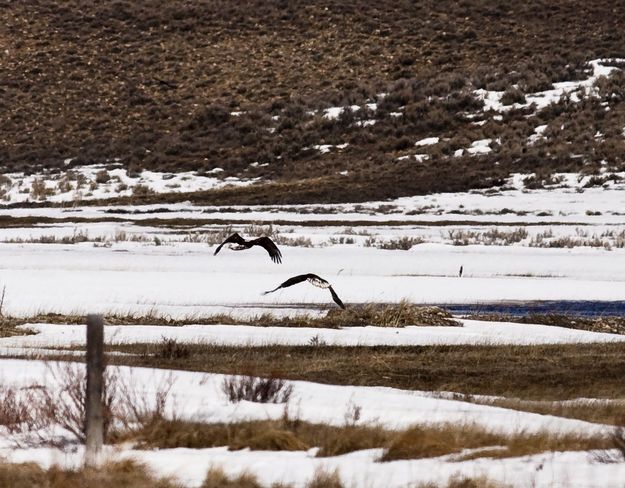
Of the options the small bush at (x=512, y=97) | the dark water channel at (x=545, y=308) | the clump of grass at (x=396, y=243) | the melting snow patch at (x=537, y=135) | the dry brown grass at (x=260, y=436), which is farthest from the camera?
the small bush at (x=512, y=97)

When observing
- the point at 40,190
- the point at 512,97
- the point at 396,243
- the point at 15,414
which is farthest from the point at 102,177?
the point at 15,414

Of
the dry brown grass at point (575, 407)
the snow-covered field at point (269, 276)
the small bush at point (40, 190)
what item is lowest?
the dry brown grass at point (575, 407)

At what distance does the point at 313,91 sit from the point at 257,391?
54135 mm

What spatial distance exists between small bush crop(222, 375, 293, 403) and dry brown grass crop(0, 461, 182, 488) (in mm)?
2045

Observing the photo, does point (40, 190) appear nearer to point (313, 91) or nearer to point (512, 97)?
point (313, 91)

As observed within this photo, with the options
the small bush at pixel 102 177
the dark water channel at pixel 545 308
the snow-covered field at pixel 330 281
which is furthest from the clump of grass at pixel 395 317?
the small bush at pixel 102 177

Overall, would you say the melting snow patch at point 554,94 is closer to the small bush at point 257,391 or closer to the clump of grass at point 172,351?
the clump of grass at point 172,351

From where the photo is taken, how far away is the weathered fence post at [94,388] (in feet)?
24.4

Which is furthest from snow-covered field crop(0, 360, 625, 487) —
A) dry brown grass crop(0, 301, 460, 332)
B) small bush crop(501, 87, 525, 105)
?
small bush crop(501, 87, 525, 105)

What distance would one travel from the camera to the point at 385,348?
15344 millimetres

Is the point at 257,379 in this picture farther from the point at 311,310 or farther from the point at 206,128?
the point at 206,128

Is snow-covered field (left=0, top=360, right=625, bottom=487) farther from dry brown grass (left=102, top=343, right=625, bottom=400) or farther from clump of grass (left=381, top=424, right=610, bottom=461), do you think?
dry brown grass (left=102, top=343, right=625, bottom=400)

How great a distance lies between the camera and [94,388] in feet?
24.9

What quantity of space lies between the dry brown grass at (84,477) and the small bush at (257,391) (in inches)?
80.5
